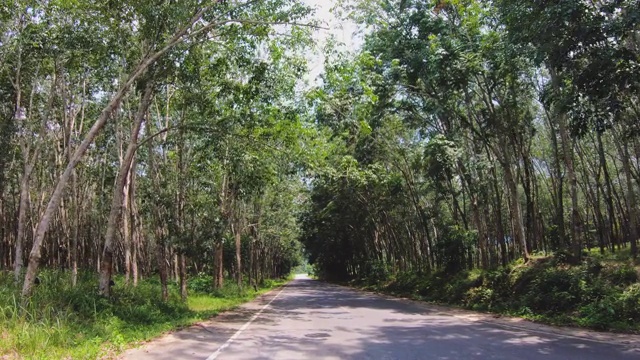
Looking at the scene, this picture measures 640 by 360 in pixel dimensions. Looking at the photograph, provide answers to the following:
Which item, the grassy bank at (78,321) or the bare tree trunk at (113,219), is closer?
the grassy bank at (78,321)

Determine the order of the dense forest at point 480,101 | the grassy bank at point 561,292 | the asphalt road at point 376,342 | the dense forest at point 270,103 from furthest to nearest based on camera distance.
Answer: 1. the grassy bank at point 561,292
2. the dense forest at point 270,103
3. the dense forest at point 480,101
4. the asphalt road at point 376,342

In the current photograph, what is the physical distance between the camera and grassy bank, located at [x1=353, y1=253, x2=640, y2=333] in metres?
12.3

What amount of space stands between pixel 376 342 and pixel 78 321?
6534 mm

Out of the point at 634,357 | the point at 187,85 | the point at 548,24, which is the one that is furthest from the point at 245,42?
the point at 634,357

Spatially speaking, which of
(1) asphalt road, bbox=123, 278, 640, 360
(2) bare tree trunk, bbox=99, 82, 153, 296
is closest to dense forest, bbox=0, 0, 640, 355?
(2) bare tree trunk, bbox=99, 82, 153, 296

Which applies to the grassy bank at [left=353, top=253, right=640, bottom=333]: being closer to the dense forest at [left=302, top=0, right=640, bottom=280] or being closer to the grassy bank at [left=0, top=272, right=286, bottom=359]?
the dense forest at [left=302, top=0, right=640, bottom=280]

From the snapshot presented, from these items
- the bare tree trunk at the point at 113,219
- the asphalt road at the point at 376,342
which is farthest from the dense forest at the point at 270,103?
the asphalt road at the point at 376,342

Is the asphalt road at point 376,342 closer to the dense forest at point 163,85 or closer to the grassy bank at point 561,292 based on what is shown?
the grassy bank at point 561,292

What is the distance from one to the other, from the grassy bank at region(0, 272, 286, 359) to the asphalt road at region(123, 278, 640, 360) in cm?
70

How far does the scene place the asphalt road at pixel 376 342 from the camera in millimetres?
8633

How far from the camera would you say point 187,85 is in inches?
647

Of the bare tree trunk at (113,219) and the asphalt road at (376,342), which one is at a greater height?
the bare tree trunk at (113,219)

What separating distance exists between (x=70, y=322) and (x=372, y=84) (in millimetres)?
13653

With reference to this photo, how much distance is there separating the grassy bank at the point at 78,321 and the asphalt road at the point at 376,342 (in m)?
0.70
